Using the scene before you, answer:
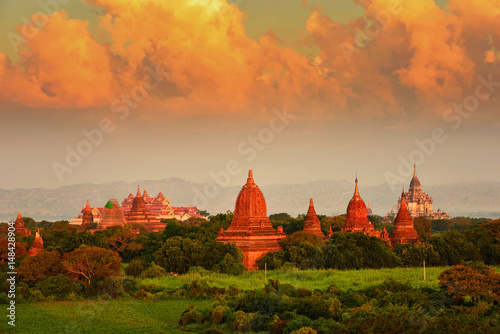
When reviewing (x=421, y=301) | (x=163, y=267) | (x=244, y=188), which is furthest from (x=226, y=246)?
(x=421, y=301)

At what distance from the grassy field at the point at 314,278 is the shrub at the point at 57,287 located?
6719 mm

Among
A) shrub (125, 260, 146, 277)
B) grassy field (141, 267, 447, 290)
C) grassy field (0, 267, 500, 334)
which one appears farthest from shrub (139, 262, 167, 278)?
shrub (125, 260, 146, 277)

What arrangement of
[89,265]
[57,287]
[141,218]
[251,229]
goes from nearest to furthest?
[57,287]
[89,265]
[251,229]
[141,218]

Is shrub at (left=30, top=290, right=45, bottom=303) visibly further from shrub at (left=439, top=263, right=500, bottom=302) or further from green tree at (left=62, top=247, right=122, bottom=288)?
shrub at (left=439, top=263, right=500, bottom=302)

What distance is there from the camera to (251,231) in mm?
81625

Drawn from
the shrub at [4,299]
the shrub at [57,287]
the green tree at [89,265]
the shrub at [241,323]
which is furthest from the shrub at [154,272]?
the shrub at [241,323]

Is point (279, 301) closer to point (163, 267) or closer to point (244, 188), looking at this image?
point (163, 267)

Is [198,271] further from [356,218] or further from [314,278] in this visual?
[356,218]

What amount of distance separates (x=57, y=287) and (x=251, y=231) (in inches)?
1130

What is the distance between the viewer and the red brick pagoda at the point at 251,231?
3110 inches

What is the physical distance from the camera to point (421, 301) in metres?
43.6

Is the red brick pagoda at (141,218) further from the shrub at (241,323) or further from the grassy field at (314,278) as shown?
the shrub at (241,323)

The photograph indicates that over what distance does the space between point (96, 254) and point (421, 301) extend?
3086cm

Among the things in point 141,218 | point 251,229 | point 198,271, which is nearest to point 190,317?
point 198,271
